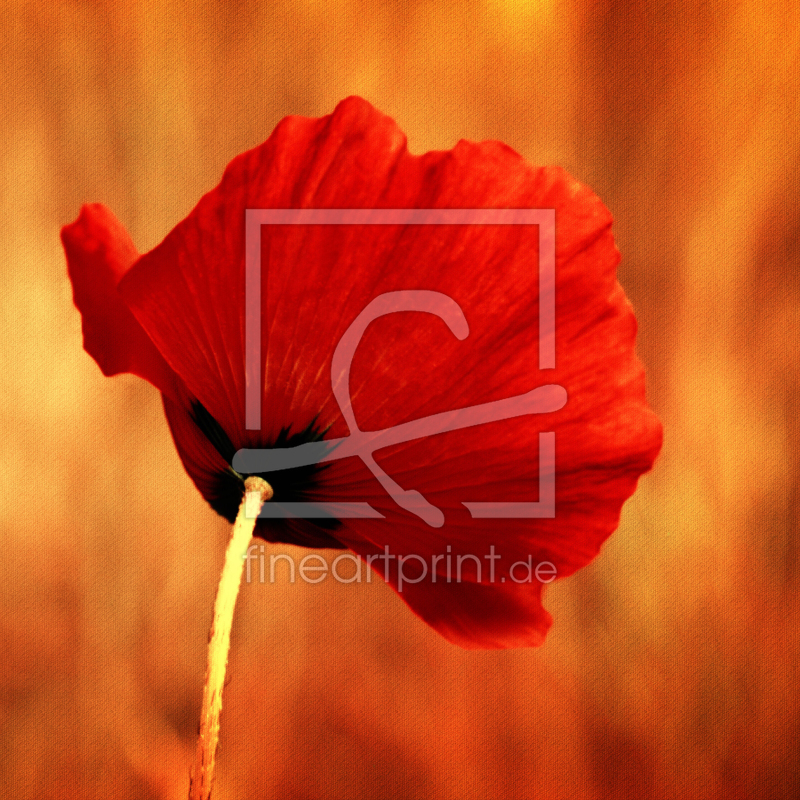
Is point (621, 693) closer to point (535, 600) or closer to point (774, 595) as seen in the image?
point (774, 595)

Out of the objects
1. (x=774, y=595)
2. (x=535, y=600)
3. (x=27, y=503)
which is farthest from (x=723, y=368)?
(x=27, y=503)

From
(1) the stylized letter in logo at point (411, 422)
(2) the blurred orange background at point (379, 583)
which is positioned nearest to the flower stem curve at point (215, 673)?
(1) the stylized letter in logo at point (411, 422)

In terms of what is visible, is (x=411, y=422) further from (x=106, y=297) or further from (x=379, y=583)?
(x=379, y=583)

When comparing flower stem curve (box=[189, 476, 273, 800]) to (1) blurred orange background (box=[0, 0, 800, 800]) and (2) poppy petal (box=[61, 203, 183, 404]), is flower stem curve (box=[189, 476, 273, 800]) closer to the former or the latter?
(2) poppy petal (box=[61, 203, 183, 404])

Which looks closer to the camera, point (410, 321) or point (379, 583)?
point (410, 321)

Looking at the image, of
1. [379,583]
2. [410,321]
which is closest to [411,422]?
[410,321]

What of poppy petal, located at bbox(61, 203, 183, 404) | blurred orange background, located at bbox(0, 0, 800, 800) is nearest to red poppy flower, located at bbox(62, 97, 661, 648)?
poppy petal, located at bbox(61, 203, 183, 404)
